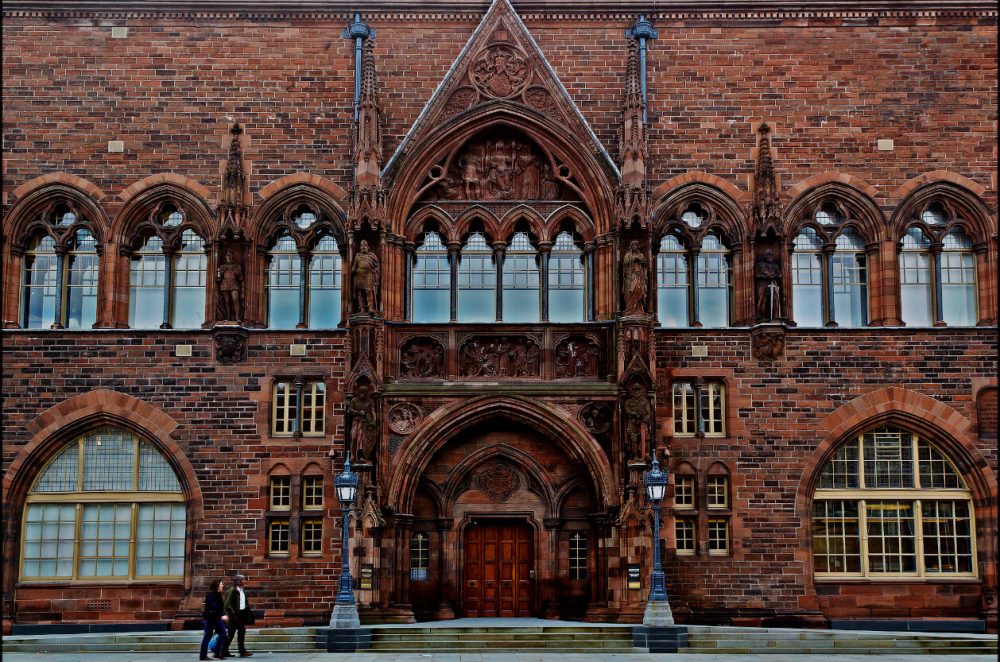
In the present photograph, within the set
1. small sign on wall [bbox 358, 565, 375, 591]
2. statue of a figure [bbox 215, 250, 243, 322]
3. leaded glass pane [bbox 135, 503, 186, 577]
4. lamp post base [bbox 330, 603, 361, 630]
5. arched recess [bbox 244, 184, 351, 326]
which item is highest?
arched recess [bbox 244, 184, 351, 326]

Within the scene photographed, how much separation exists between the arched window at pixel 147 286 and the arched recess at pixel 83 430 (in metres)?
1.89

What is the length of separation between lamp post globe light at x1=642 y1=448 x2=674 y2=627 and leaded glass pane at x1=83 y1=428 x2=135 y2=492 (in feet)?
38.8

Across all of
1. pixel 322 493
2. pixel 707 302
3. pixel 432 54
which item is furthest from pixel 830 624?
pixel 432 54

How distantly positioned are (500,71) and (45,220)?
36.8ft

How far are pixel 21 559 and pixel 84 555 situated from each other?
1384 millimetres

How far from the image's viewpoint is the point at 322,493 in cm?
2656

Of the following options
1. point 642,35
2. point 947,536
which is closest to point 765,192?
point 642,35

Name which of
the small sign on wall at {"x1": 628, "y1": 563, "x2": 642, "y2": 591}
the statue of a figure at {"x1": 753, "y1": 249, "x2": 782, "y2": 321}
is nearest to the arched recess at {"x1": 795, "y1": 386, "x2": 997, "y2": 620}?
the statue of a figure at {"x1": 753, "y1": 249, "x2": 782, "y2": 321}

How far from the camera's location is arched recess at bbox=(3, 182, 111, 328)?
27.3 metres

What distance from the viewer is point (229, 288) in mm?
26672

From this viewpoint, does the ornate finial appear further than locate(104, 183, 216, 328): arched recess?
No

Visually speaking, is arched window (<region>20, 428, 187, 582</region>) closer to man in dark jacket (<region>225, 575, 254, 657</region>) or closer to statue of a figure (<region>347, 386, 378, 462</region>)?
statue of a figure (<region>347, 386, 378, 462</region>)

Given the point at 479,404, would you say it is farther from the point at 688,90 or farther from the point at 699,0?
the point at 699,0

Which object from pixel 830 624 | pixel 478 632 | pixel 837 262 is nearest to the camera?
pixel 478 632
